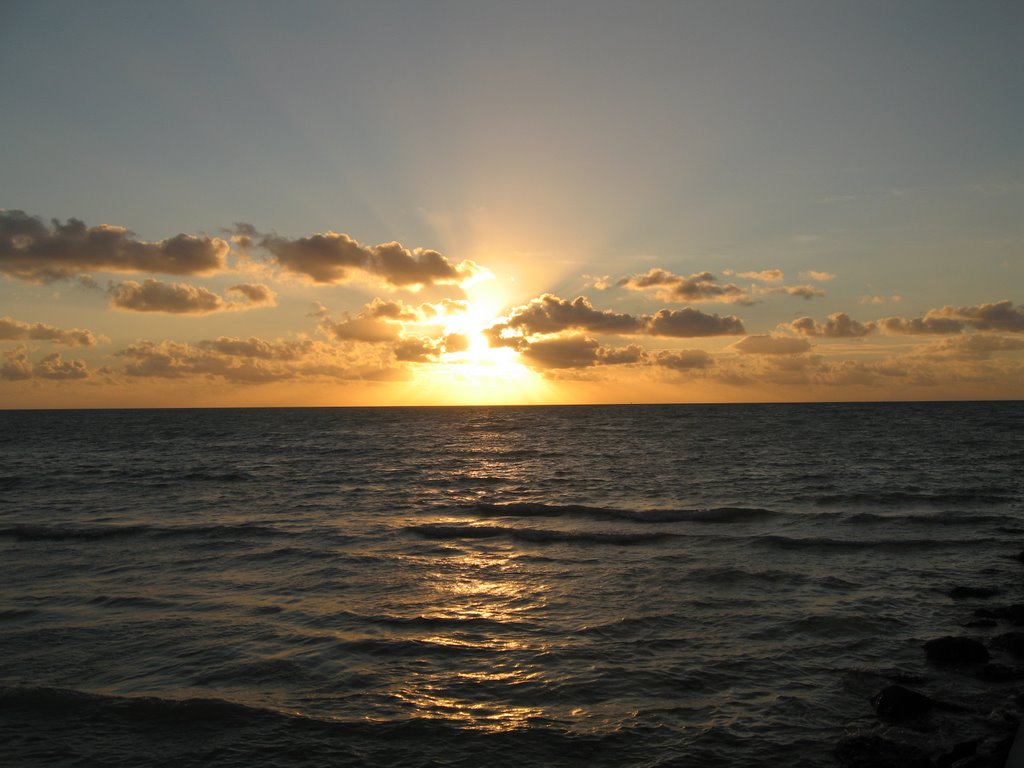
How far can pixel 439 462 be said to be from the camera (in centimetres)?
6300

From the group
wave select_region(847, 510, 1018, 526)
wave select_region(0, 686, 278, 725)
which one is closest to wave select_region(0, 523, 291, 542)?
wave select_region(0, 686, 278, 725)

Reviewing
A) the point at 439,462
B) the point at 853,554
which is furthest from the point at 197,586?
the point at 439,462

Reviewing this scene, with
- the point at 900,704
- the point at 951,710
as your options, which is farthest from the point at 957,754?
the point at 951,710

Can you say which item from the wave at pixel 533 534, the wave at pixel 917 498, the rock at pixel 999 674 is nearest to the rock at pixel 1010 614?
the rock at pixel 999 674

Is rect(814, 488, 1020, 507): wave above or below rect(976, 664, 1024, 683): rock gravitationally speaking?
above

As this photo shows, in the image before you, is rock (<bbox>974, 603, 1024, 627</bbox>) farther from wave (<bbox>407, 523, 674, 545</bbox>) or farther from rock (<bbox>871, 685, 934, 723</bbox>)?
wave (<bbox>407, 523, 674, 545</bbox>)

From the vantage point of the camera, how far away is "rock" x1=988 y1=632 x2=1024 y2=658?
14.4 metres

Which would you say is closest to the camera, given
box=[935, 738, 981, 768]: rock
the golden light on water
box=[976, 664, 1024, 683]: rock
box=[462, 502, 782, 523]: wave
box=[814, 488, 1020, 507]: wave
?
box=[935, 738, 981, 768]: rock

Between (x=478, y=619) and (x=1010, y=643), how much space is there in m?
11.4

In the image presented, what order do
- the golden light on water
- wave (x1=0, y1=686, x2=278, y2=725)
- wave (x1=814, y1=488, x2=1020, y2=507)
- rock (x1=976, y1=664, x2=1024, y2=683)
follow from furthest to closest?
wave (x1=814, y1=488, x2=1020, y2=507), rock (x1=976, y1=664, x2=1024, y2=683), the golden light on water, wave (x1=0, y1=686, x2=278, y2=725)

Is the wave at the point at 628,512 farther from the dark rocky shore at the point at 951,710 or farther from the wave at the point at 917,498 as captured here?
the dark rocky shore at the point at 951,710

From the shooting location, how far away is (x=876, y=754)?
32.6ft

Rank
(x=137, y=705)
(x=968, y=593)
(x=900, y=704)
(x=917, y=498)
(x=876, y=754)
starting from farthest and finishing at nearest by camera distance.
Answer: (x=917, y=498) → (x=968, y=593) → (x=137, y=705) → (x=900, y=704) → (x=876, y=754)

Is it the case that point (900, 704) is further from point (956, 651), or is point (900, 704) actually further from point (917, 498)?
point (917, 498)
